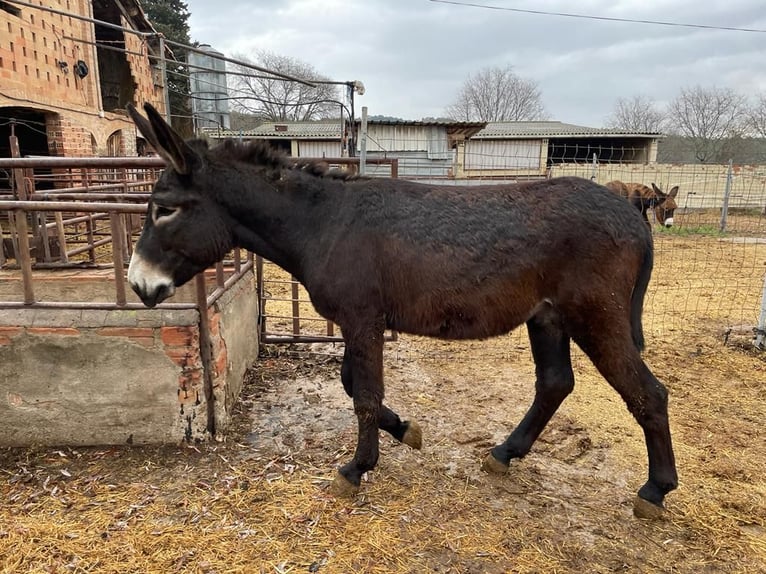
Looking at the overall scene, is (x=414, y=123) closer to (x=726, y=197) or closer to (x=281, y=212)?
(x=726, y=197)

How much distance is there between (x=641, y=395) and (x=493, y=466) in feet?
3.24

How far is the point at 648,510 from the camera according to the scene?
258cm

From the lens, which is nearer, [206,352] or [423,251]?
[423,251]

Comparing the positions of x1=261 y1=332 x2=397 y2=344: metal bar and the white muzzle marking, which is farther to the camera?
x1=261 y1=332 x2=397 y2=344: metal bar

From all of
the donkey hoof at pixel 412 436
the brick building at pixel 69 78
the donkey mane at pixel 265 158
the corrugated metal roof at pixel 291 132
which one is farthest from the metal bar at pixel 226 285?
the corrugated metal roof at pixel 291 132

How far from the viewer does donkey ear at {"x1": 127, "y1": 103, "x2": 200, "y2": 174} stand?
227 centimetres

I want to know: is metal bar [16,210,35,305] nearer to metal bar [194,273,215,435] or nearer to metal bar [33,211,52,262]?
metal bar [194,273,215,435]

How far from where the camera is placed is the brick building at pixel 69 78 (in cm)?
923

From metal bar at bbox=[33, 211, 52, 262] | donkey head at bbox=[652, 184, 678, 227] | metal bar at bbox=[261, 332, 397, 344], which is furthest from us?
donkey head at bbox=[652, 184, 678, 227]

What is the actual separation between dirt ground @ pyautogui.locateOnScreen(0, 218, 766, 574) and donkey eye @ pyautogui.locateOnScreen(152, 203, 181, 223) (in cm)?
156

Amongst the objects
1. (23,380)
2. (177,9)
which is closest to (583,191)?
(23,380)

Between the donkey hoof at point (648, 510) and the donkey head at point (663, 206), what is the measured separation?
38.7 feet

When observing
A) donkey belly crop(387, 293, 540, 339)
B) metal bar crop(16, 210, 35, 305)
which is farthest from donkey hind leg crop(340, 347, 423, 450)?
metal bar crop(16, 210, 35, 305)

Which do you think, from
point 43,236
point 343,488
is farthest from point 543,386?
point 43,236
